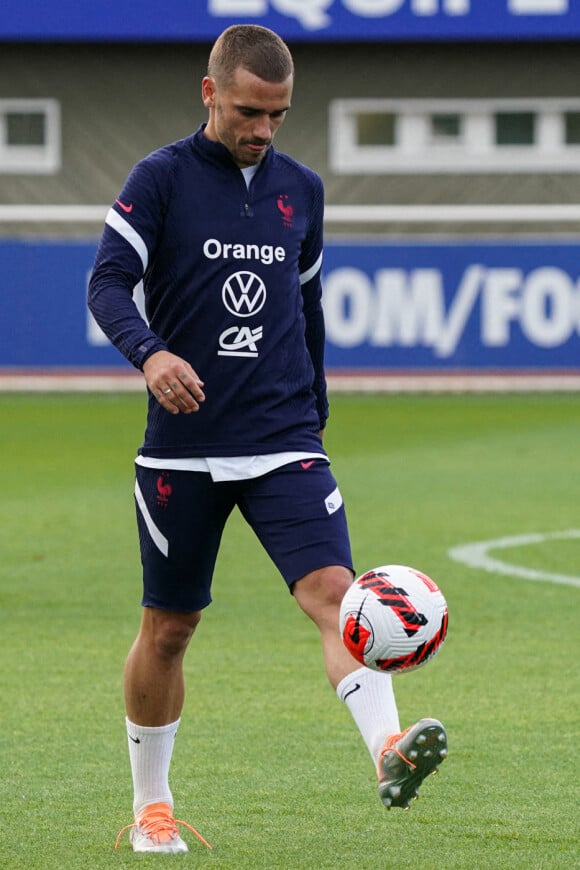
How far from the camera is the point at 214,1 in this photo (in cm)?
2656

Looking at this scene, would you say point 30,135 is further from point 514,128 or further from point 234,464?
point 234,464

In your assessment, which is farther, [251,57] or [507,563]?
[507,563]

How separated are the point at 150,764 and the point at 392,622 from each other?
41.7 inches

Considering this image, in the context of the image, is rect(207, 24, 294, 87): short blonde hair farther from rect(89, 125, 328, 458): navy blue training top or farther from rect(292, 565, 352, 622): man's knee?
rect(292, 565, 352, 622): man's knee

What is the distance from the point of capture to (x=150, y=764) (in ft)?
16.1

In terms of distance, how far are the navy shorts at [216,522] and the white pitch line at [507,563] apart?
492 centimetres

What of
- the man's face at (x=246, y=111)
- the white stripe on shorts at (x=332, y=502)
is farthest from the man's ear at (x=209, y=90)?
the white stripe on shorts at (x=332, y=502)

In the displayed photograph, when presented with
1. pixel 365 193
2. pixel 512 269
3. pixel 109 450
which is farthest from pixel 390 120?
pixel 109 450

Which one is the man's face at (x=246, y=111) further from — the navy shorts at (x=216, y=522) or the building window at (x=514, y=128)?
the building window at (x=514, y=128)

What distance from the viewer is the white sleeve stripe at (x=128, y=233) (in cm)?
457

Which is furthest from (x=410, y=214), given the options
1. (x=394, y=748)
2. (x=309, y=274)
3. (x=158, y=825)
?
(x=394, y=748)

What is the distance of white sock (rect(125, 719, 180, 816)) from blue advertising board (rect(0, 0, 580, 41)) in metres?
22.6

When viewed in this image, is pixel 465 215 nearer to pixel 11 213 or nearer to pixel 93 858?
pixel 11 213

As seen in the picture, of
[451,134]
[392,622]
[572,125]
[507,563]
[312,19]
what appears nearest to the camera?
[392,622]
